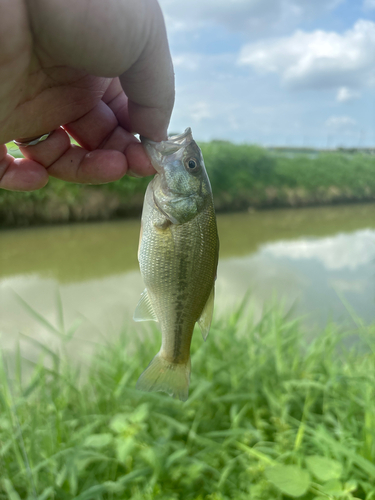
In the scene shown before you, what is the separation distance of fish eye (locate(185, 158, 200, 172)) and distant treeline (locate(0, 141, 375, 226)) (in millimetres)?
7690

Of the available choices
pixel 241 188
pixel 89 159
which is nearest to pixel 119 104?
pixel 89 159

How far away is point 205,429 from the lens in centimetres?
223

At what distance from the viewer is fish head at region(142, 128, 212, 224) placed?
1.17 metres

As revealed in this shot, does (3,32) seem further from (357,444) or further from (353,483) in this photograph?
(357,444)

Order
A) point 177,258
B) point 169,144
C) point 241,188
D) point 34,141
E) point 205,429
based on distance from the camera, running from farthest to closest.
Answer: point 241,188, point 205,429, point 34,141, point 169,144, point 177,258

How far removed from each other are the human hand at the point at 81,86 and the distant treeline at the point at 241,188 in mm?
7215

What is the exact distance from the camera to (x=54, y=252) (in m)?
7.88

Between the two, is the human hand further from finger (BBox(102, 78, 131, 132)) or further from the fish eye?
the fish eye

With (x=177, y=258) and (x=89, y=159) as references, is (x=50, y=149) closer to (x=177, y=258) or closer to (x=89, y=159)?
(x=89, y=159)

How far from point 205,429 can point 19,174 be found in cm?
174

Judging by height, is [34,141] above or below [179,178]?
above

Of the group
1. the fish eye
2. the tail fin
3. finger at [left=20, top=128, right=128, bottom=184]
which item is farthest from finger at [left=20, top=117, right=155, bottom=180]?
the tail fin

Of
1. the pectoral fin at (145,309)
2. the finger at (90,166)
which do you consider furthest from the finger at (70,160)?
the pectoral fin at (145,309)

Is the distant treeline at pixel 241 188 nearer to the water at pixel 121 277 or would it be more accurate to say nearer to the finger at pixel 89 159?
the water at pixel 121 277
